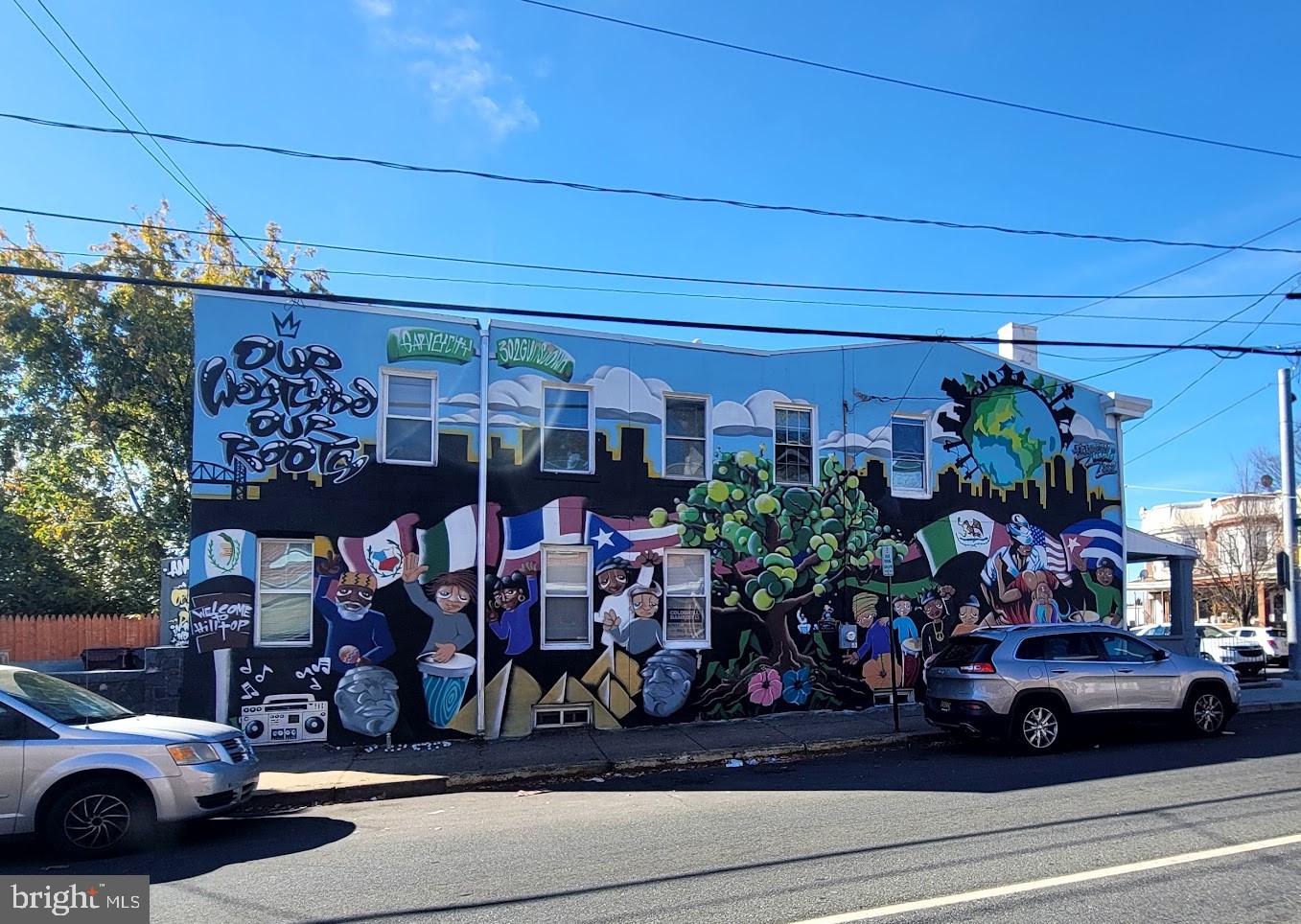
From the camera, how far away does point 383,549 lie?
12992 millimetres

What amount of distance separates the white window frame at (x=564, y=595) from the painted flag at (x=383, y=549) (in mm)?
1920

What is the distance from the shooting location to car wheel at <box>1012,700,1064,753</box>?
1103 centimetres

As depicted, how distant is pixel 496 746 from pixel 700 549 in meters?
4.35

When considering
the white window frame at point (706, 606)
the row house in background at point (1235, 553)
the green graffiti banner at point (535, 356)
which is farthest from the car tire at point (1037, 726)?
the row house in background at point (1235, 553)

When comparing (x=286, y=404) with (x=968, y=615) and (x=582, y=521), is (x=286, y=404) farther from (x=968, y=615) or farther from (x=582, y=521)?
(x=968, y=615)

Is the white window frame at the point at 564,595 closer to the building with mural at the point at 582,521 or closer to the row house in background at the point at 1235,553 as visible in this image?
the building with mural at the point at 582,521

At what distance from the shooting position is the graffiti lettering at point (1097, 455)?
56.4 feet

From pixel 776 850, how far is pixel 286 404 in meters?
9.37

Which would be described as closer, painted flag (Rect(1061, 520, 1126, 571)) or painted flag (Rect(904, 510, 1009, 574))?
painted flag (Rect(904, 510, 1009, 574))

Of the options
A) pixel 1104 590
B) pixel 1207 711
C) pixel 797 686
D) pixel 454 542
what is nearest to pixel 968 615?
pixel 1104 590

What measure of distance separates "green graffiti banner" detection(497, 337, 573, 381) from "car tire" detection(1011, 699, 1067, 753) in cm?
Result: 783

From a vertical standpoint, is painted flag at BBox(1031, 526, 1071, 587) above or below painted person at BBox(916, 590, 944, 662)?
above

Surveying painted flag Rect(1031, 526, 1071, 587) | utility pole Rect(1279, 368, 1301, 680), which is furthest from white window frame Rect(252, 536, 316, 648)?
utility pole Rect(1279, 368, 1301, 680)

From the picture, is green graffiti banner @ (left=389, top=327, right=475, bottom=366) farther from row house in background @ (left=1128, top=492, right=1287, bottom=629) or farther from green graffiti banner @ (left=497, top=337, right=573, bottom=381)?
row house in background @ (left=1128, top=492, right=1287, bottom=629)
